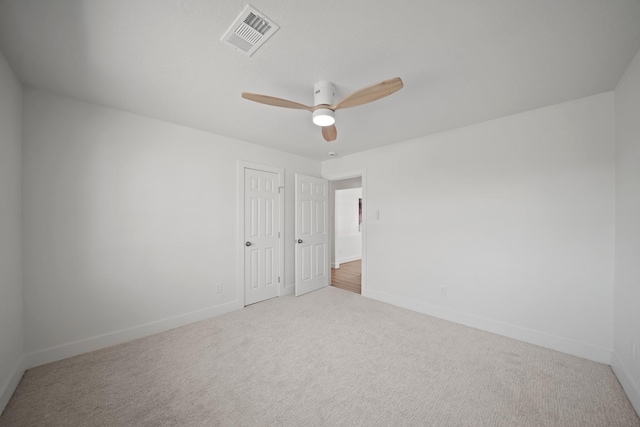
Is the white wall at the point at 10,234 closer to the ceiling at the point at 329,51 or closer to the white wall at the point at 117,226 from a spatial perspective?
the white wall at the point at 117,226

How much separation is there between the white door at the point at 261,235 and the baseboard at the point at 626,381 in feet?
11.9

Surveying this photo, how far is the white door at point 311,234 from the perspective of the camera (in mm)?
4008

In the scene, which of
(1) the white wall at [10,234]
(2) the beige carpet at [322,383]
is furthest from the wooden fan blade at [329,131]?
(1) the white wall at [10,234]

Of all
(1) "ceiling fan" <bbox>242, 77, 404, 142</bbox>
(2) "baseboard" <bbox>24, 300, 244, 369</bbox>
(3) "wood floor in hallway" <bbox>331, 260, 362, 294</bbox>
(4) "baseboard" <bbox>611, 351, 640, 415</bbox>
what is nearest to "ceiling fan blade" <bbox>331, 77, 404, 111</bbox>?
(1) "ceiling fan" <bbox>242, 77, 404, 142</bbox>

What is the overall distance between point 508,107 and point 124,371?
4367 millimetres

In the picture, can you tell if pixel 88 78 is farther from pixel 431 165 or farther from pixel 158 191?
pixel 431 165

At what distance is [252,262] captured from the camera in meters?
3.55

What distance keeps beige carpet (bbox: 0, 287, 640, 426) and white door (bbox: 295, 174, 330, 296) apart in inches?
55.5

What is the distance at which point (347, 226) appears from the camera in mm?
6859

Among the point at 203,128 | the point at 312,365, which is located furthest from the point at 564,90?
the point at 203,128

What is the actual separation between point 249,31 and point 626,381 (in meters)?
3.61

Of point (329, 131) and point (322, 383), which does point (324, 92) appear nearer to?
point (329, 131)

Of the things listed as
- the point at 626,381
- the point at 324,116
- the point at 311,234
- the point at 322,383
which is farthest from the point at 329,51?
the point at 626,381

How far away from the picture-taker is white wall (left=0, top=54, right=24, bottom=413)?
167cm
